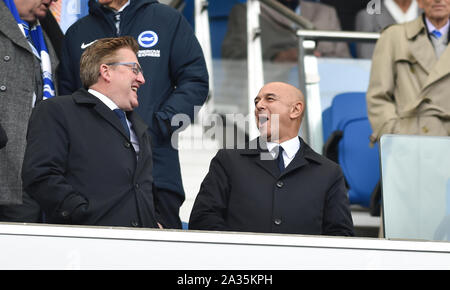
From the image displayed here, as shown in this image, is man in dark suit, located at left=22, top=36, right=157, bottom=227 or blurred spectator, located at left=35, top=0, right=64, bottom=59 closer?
man in dark suit, located at left=22, top=36, right=157, bottom=227

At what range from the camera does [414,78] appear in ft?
15.6

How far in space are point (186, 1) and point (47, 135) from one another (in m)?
2.97

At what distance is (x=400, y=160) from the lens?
385 cm

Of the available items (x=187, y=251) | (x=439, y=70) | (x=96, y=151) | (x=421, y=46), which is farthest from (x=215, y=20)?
(x=187, y=251)

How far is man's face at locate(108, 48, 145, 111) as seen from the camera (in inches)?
147

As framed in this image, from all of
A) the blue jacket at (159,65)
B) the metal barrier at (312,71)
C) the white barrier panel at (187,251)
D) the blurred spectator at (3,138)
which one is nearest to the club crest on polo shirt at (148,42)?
the blue jacket at (159,65)

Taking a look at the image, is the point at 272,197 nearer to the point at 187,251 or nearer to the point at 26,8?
the point at 187,251

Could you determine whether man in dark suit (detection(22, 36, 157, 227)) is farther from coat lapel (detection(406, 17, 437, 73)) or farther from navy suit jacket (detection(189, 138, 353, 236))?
coat lapel (detection(406, 17, 437, 73))

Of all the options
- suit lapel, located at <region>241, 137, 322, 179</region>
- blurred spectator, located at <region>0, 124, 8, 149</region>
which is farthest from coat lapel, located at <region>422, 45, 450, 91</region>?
blurred spectator, located at <region>0, 124, 8, 149</region>

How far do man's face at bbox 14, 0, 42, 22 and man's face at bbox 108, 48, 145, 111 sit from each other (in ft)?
1.67

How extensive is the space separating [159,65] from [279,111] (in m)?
0.53

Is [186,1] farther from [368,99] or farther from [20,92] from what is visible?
[20,92]

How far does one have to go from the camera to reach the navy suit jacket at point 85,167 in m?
3.45
